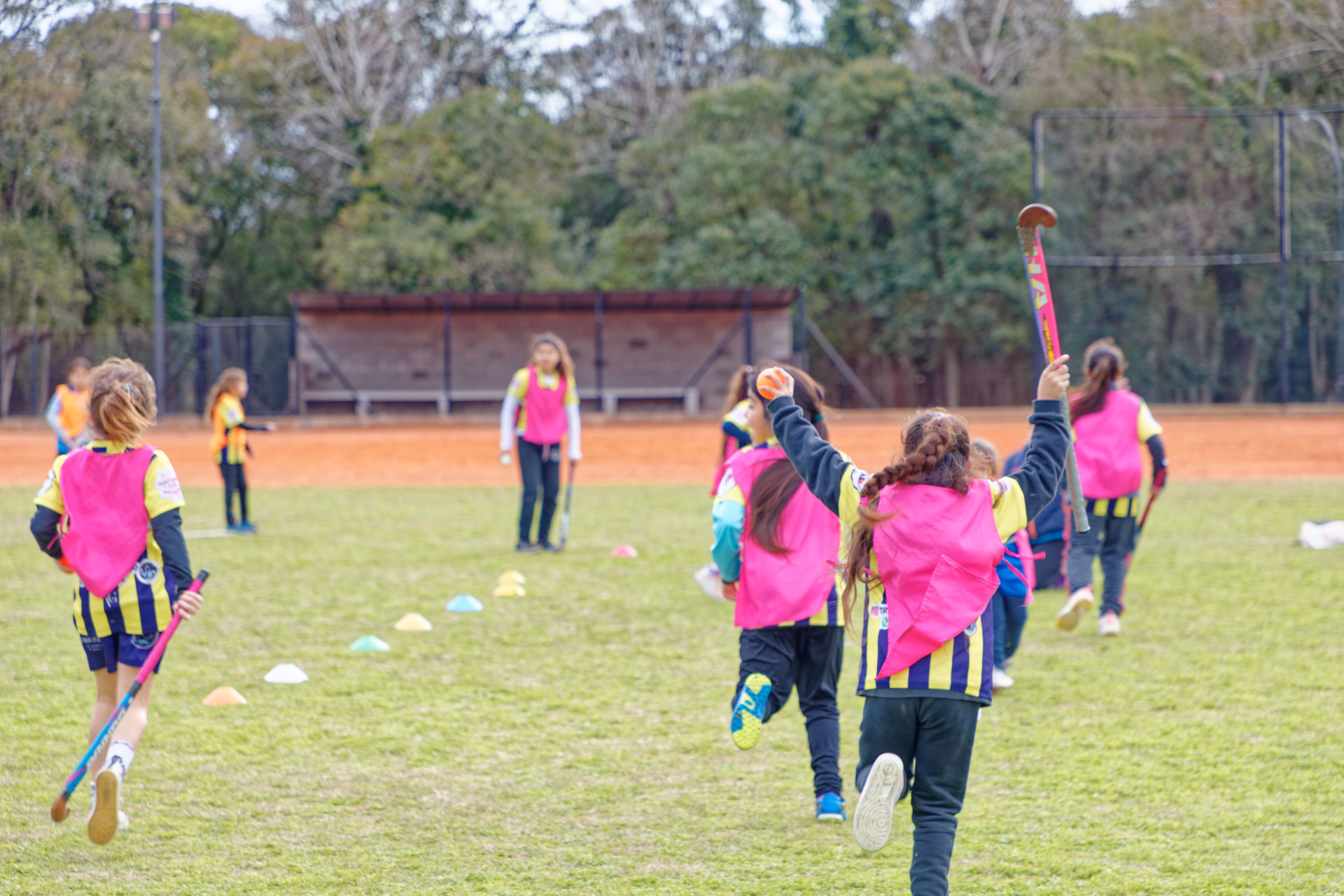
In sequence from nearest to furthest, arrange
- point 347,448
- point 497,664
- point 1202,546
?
1. point 497,664
2. point 1202,546
3. point 347,448

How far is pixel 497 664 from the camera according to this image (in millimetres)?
6645

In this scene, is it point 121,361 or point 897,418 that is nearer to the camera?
point 121,361

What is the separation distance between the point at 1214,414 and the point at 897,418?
7.09m

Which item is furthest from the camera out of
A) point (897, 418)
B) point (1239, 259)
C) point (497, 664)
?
point (897, 418)

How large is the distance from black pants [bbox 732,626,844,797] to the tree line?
2499 centimetres

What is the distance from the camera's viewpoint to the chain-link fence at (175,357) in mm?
30844

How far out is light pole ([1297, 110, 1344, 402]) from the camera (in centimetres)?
2422

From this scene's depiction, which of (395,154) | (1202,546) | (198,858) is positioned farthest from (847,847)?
(395,154)

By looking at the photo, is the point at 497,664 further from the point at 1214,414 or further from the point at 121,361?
the point at 1214,414

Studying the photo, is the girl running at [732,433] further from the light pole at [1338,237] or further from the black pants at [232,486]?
the light pole at [1338,237]

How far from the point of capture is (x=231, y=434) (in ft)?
37.8

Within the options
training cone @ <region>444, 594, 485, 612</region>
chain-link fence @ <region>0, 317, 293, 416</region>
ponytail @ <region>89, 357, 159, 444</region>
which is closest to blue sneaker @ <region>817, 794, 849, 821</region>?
ponytail @ <region>89, 357, 159, 444</region>

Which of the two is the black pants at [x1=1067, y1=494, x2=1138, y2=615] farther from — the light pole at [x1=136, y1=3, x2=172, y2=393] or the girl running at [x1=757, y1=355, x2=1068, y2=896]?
the light pole at [x1=136, y1=3, x2=172, y2=393]

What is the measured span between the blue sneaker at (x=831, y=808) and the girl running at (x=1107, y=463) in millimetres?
2960
